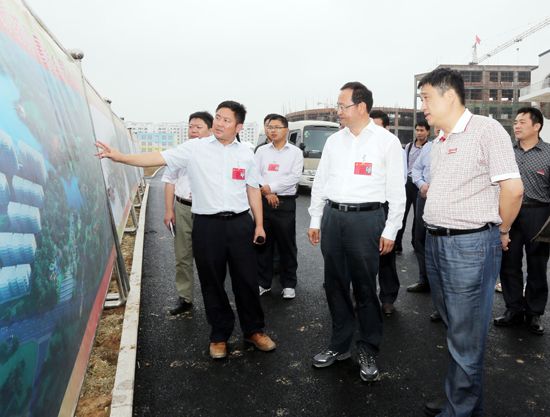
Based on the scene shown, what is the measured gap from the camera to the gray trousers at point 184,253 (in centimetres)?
459

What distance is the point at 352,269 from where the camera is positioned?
3.29 m

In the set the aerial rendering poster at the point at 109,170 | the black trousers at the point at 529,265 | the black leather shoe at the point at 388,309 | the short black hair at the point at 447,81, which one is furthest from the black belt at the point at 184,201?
the black trousers at the point at 529,265

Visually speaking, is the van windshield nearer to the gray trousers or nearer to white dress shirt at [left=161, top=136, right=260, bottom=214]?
the gray trousers

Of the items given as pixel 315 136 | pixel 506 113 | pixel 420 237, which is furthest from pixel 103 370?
pixel 506 113

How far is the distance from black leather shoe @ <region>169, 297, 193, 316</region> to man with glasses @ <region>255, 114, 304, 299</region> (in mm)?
925

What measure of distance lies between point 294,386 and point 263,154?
9.52ft

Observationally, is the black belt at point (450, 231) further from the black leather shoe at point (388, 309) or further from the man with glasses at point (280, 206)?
the man with glasses at point (280, 206)

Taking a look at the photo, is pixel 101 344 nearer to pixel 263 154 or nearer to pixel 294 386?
pixel 294 386

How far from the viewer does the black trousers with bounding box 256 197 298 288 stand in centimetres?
502

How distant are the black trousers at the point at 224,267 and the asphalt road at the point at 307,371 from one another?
28 cm

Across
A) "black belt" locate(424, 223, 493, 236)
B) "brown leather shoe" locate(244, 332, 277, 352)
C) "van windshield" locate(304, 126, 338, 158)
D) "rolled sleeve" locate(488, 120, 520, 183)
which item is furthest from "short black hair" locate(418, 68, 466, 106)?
"van windshield" locate(304, 126, 338, 158)

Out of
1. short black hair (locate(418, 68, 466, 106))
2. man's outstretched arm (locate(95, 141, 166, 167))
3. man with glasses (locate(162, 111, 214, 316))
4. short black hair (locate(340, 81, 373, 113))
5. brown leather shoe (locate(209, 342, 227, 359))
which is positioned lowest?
brown leather shoe (locate(209, 342, 227, 359))

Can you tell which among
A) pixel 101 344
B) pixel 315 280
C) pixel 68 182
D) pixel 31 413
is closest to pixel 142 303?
pixel 101 344

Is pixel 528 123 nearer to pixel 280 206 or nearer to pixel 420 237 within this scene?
pixel 420 237
